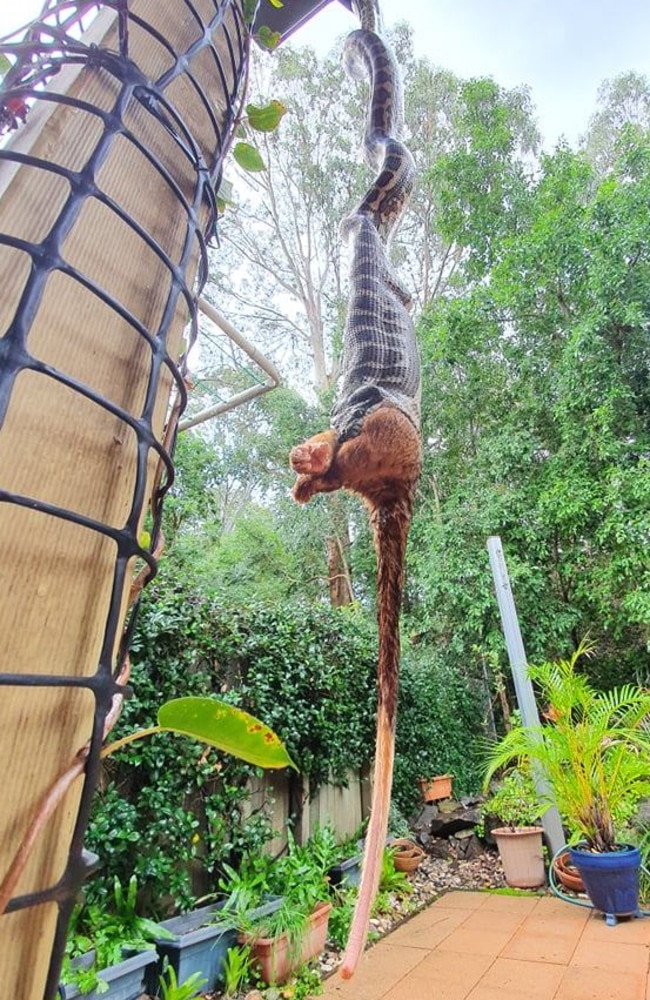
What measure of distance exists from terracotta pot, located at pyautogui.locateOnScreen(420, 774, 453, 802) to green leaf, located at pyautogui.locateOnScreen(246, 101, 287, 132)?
372 centimetres

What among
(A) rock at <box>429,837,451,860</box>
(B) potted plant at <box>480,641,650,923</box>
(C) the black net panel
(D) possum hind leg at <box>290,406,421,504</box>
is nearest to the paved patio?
(B) potted plant at <box>480,641,650,923</box>

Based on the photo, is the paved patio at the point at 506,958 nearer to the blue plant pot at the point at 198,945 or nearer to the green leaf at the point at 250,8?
the blue plant pot at the point at 198,945

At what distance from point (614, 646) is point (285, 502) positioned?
315 cm

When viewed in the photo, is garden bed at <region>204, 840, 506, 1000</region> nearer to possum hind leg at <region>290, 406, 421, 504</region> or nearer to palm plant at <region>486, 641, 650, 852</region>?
palm plant at <region>486, 641, 650, 852</region>

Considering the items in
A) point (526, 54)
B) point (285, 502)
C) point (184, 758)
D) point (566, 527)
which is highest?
point (526, 54)

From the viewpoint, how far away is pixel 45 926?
0.19 metres

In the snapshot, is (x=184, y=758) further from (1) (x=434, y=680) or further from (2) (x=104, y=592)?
(1) (x=434, y=680)

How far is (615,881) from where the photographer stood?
2.21 meters

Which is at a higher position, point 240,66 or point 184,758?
point 240,66

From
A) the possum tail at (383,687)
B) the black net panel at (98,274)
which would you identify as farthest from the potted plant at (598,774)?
the black net panel at (98,274)

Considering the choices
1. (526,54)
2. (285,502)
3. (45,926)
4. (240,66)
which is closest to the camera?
(45,926)

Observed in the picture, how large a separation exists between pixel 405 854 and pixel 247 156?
3241 millimetres

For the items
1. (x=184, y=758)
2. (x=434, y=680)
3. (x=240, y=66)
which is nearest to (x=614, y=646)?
(x=434, y=680)

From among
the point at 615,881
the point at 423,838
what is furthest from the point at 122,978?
the point at 423,838
